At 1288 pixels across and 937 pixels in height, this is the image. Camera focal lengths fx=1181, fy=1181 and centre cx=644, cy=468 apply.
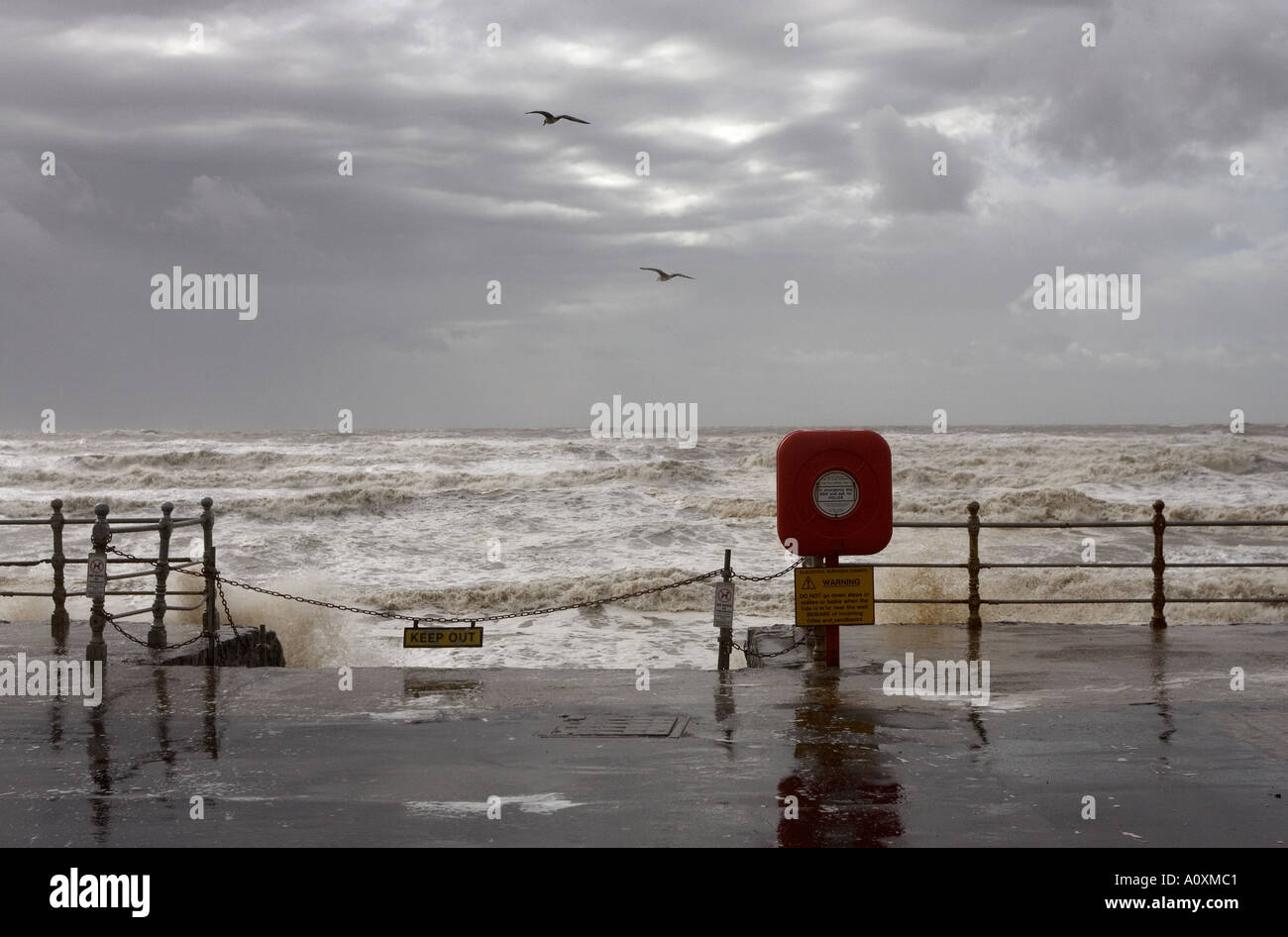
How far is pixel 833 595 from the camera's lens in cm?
900

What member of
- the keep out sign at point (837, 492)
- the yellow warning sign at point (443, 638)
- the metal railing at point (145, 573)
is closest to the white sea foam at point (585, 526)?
the metal railing at point (145, 573)

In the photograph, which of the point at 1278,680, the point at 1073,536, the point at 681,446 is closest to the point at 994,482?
the point at 1073,536

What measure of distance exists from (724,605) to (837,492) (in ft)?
4.61

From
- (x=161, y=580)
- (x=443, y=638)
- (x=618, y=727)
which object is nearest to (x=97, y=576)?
(x=161, y=580)

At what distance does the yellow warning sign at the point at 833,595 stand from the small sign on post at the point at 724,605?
78cm

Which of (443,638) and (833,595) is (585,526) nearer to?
(443,638)

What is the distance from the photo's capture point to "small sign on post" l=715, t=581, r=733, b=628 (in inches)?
378

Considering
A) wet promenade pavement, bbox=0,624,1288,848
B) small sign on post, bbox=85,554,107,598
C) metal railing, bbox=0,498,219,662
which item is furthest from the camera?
metal railing, bbox=0,498,219,662

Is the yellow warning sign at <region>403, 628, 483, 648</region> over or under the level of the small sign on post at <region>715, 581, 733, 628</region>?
under

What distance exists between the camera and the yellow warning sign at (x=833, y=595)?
29.4 feet

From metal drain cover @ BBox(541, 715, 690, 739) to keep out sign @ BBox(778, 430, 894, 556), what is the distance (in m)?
1.95

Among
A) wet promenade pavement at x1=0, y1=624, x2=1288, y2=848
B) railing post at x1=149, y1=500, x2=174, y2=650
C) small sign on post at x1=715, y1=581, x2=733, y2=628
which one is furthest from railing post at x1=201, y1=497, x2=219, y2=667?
small sign on post at x1=715, y1=581, x2=733, y2=628

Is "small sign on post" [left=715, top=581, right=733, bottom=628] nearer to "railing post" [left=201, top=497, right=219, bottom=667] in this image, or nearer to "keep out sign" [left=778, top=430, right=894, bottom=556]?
"keep out sign" [left=778, top=430, right=894, bottom=556]
